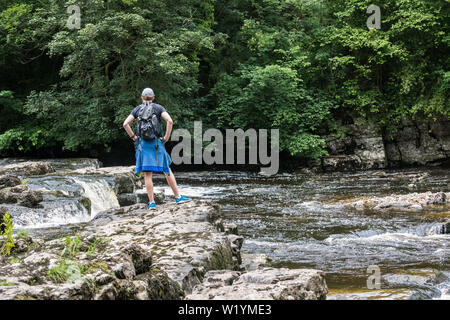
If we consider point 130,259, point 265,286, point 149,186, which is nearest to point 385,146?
point 149,186

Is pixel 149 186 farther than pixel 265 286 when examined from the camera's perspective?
Yes

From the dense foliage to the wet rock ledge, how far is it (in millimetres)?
12451

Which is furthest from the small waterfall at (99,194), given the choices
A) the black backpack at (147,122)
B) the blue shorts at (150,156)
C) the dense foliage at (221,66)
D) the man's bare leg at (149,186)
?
the dense foliage at (221,66)

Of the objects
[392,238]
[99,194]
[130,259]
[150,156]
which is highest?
[150,156]

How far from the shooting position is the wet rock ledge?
2928 millimetres

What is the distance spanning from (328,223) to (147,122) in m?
4.77

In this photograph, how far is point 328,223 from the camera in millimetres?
9656

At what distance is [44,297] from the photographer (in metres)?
2.65

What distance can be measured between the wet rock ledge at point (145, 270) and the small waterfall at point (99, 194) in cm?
460

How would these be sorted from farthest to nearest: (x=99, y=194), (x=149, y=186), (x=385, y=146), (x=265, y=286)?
→ (x=385, y=146)
(x=99, y=194)
(x=149, y=186)
(x=265, y=286)

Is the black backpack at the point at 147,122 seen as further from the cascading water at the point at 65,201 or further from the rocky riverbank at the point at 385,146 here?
the rocky riverbank at the point at 385,146

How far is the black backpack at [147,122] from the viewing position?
6613 mm

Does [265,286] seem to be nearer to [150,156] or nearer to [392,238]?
[150,156]
